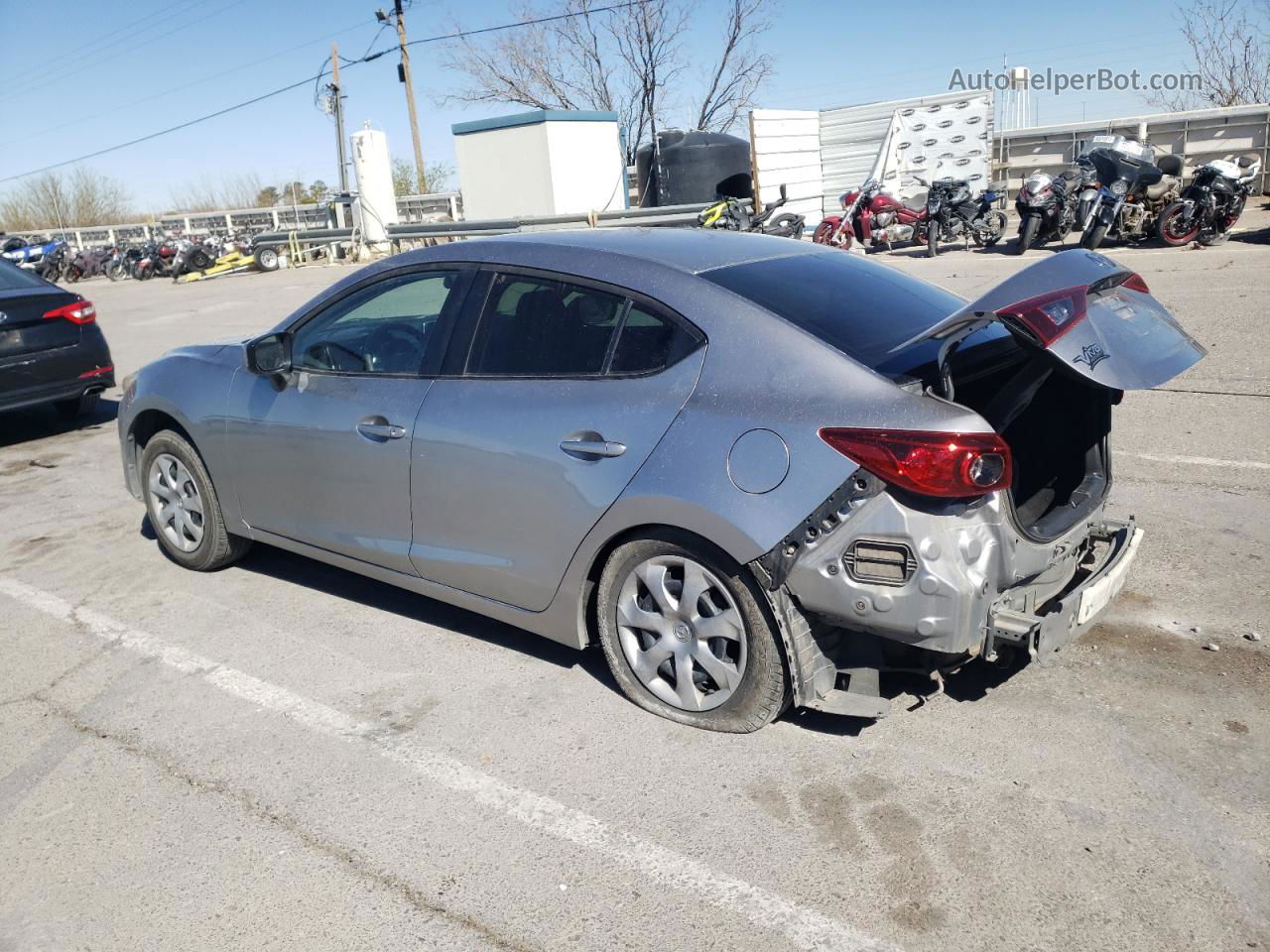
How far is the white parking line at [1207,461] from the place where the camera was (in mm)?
5832

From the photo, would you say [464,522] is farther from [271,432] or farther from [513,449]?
[271,432]

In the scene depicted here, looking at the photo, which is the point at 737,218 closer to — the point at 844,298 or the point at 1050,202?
the point at 1050,202

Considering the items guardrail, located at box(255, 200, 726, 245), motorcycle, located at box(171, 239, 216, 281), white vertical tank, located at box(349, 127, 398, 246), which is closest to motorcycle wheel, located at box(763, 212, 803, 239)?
guardrail, located at box(255, 200, 726, 245)

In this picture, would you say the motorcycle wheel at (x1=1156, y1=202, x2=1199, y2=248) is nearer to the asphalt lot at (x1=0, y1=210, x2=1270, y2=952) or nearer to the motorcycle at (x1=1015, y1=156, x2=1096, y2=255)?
the motorcycle at (x1=1015, y1=156, x2=1096, y2=255)

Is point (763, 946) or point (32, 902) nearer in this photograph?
point (763, 946)

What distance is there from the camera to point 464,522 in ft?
13.0

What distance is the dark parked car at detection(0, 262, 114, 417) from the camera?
8.36m

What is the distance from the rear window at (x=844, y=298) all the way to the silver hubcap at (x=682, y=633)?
0.87 meters

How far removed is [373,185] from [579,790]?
24.2 meters

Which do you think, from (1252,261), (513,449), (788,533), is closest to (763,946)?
(788,533)

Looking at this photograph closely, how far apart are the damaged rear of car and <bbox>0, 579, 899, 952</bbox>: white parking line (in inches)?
27.5

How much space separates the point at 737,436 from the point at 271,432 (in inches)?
94.2

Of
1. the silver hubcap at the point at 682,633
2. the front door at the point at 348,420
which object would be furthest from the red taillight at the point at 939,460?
the front door at the point at 348,420

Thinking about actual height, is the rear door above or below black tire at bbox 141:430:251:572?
above
